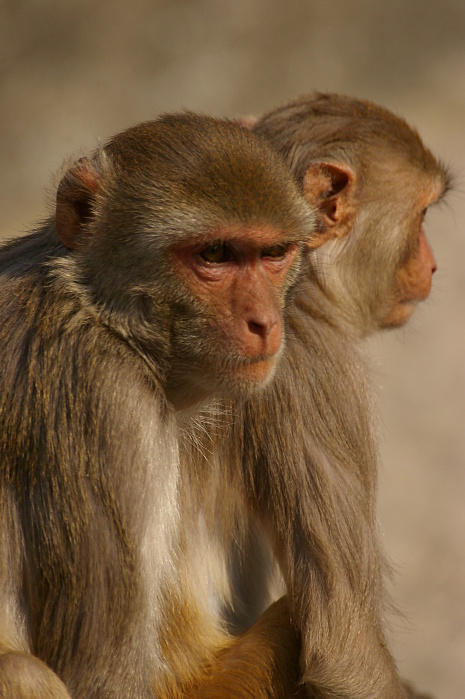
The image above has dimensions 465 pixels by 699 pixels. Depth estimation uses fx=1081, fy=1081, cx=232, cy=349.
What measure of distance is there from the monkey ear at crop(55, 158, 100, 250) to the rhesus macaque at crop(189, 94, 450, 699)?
1014mm

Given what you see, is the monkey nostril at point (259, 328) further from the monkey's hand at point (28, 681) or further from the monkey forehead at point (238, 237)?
the monkey's hand at point (28, 681)

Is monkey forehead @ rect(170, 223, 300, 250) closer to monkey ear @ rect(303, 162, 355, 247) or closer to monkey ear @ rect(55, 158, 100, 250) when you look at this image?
monkey ear @ rect(55, 158, 100, 250)

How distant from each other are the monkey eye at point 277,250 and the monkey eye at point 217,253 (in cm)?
16

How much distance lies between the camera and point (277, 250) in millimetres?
3961

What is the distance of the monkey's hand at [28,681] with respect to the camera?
3.38m

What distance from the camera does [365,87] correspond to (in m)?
9.11

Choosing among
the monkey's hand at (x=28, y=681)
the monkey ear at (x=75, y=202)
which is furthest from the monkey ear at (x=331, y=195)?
the monkey's hand at (x=28, y=681)

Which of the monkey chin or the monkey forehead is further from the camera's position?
the monkey chin

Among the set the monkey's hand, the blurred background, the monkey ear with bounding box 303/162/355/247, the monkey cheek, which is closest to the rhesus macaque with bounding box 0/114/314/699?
the monkey's hand

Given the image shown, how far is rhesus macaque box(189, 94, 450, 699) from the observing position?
427 centimetres

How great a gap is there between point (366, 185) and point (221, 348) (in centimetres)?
149

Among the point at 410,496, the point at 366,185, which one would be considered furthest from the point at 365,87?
the point at 366,185

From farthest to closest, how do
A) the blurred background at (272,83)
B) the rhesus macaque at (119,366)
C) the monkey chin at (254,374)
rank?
the blurred background at (272,83) < the monkey chin at (254,374) < the rhesus macaque at (119,366)

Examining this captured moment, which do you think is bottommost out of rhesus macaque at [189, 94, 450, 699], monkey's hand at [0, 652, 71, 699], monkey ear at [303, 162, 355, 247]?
monkey's hand at [0, 652, 71, 699]
